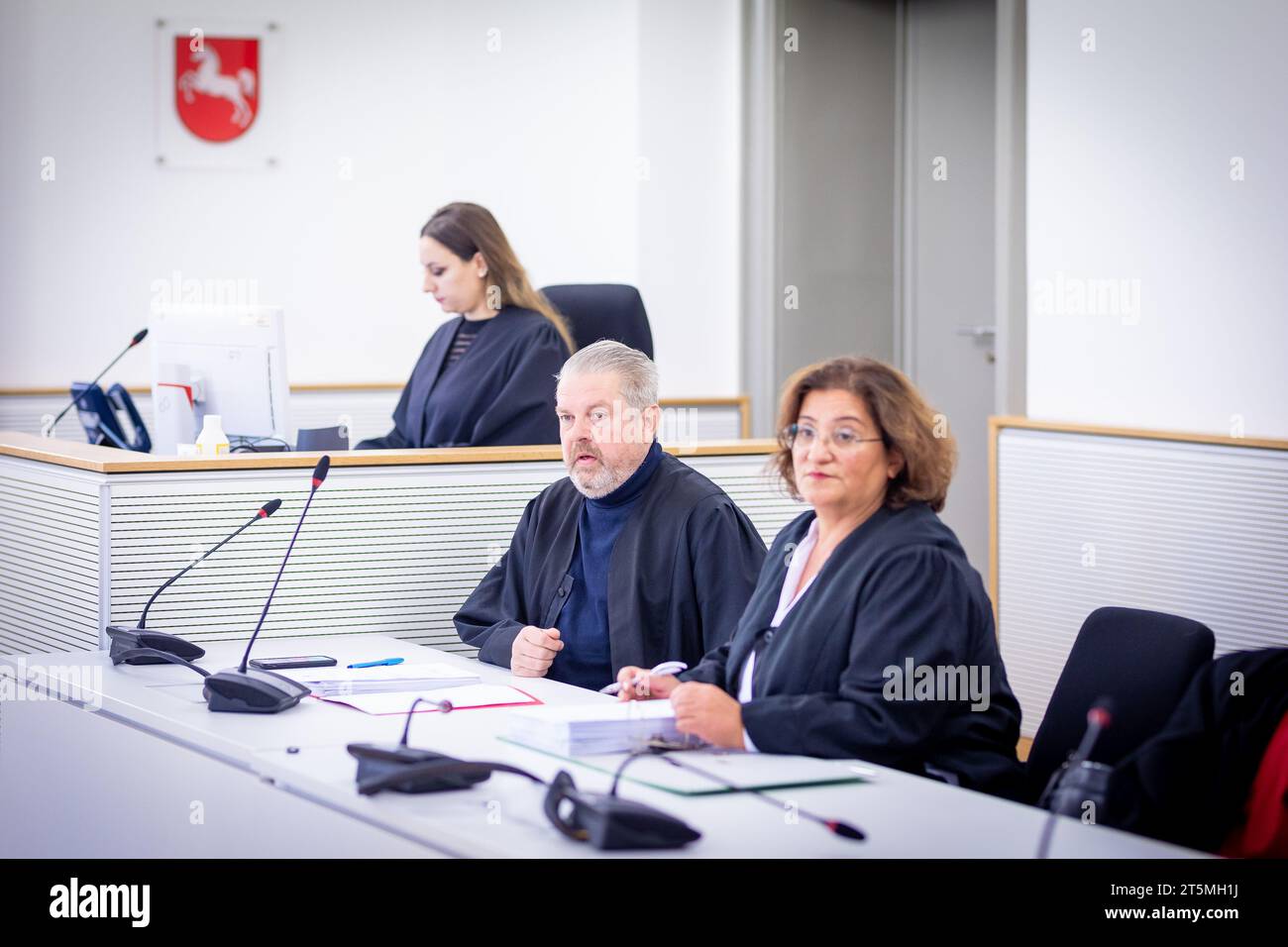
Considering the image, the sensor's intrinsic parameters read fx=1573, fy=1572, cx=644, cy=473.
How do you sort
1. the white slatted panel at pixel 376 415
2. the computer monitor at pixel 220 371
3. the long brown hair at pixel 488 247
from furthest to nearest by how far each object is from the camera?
the white slatted panel at pixel 376 415 → the long brown hair at pixel 488 247 → the computer monitor at pixel 220 371

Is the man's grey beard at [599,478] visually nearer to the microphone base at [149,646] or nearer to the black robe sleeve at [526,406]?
the microphone base at [149,646]

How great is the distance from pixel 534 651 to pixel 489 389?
1630 millimetres

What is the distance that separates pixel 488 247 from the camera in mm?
4410

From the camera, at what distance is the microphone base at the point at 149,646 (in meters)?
2.86

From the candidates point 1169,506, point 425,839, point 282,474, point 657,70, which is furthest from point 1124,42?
point 425,839

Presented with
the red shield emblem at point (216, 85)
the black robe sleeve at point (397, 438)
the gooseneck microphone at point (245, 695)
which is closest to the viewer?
the gooseneck microphone at point (245, 695)

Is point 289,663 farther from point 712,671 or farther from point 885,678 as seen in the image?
point 885,678

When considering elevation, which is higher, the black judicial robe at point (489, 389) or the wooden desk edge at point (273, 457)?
the black judicial robe at point (489, 389)

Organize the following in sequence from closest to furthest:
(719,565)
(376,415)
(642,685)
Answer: (642,685), (719,565), (376,415)

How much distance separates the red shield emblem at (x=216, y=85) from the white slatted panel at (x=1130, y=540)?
3358mm

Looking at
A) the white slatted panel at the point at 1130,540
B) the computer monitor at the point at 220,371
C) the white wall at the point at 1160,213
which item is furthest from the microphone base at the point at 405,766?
the white wall at the point at 1160,213

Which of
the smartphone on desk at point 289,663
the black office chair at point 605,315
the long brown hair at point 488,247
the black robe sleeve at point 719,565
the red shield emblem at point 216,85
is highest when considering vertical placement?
the red shield emblem at point 216,85

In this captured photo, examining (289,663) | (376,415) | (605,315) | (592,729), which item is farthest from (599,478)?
(376,415)

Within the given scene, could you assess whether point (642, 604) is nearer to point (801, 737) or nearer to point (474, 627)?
point (474, 627)
